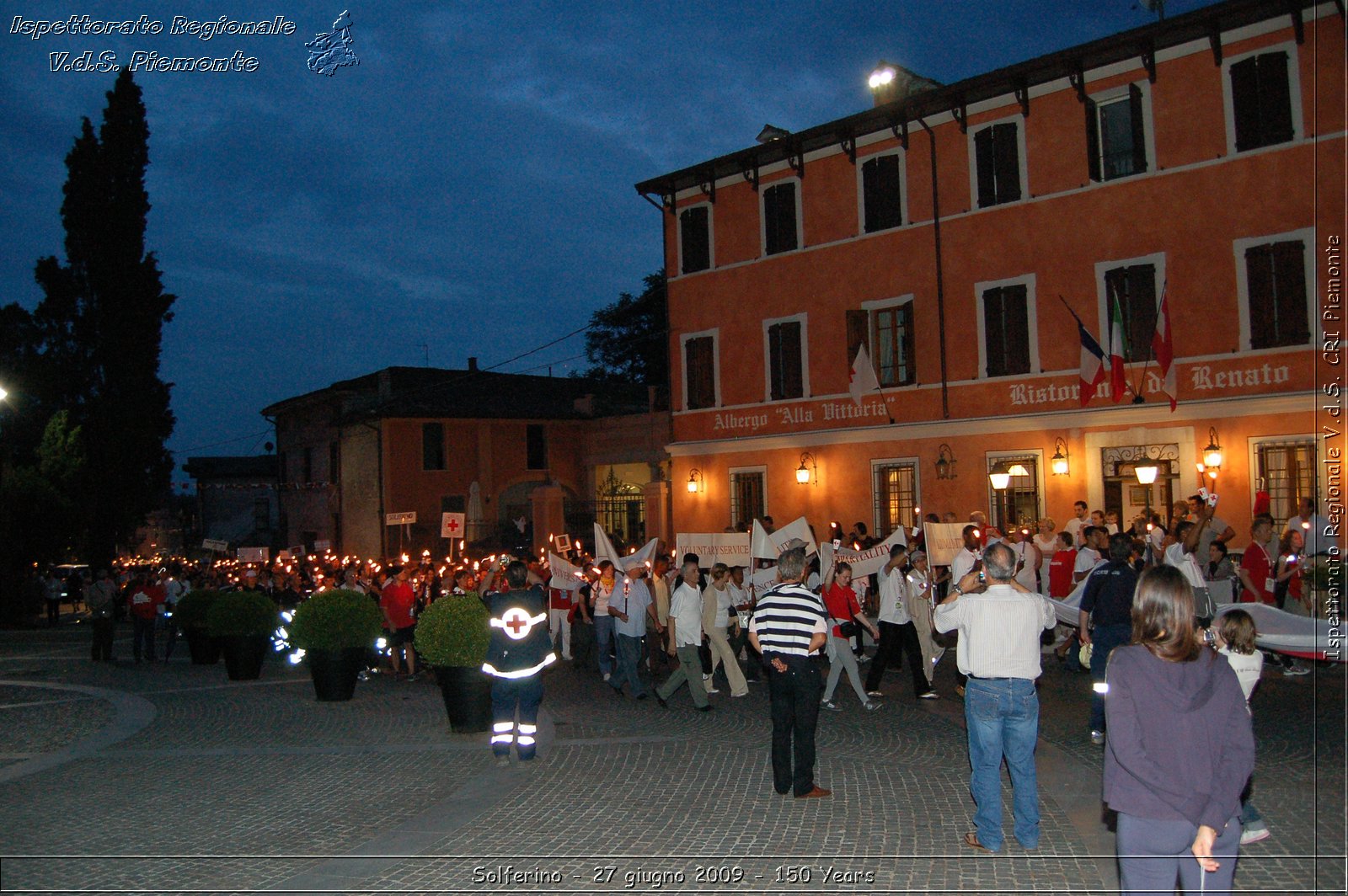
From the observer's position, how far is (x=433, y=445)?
44.6 m

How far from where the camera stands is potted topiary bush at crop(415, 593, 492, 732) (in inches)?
457

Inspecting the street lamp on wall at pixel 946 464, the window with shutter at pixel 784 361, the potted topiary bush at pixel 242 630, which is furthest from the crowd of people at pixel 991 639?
the window with shutter at pixel 784 361

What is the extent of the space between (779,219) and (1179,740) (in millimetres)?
23367

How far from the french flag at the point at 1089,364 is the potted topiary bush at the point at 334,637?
42.9 feet

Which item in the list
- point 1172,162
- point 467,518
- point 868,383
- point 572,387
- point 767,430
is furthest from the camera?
point 572,387

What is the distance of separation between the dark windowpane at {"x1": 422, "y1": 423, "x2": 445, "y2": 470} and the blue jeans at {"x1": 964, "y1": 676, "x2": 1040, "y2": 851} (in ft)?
128

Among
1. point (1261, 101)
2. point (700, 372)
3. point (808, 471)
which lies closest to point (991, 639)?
point (1261, 101)

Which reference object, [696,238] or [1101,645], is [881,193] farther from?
[1101,645]

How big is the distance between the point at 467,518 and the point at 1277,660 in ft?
99.8

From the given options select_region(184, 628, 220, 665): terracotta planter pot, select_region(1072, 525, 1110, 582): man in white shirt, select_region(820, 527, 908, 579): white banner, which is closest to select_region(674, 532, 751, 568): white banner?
select_region(820, 527, 908, 579): white banner

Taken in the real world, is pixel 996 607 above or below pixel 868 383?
below

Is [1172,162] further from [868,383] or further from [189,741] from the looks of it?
[189,741]

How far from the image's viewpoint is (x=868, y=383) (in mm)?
23344

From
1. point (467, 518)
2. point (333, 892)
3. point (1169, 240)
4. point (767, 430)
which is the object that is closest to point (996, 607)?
point (333, 892)
